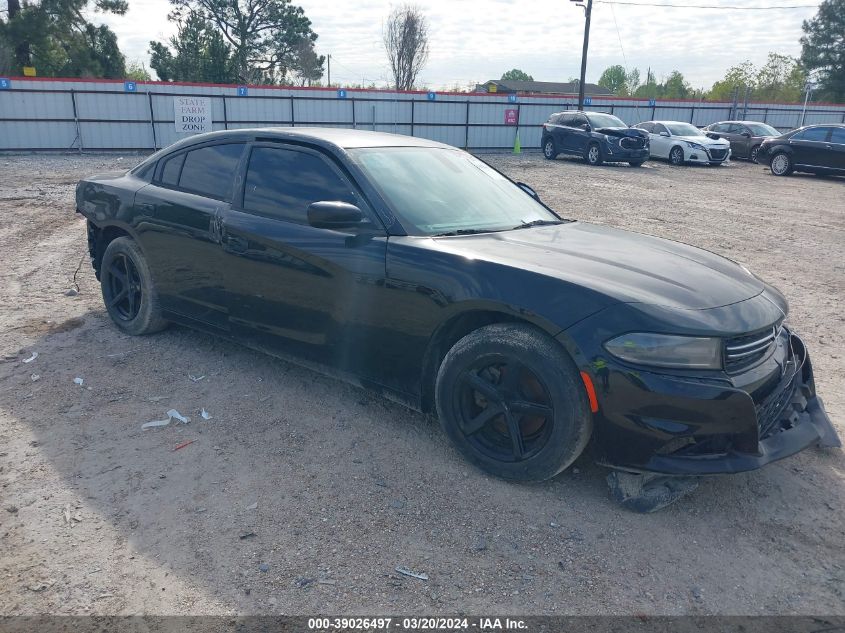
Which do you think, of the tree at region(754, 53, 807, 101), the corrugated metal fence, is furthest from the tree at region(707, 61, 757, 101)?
the corrugated metal fence

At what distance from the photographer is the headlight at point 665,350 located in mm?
2848

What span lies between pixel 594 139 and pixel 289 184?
63.2 feet

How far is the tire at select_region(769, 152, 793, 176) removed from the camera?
1973 centimetres

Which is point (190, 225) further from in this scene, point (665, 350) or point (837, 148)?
point (837, 148)

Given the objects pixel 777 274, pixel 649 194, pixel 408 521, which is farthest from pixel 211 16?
pixel 408 521

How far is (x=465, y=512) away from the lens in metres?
3.08

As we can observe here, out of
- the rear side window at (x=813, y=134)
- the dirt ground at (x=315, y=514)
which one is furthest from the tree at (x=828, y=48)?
the dirt ground at (x=315, y=514)

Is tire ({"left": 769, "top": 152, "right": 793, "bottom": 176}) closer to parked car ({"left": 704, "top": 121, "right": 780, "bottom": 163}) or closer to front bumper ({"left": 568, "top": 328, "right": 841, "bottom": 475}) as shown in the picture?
parked car ({"left": 704, "top": 121, "right": 780, "bottom": 163})

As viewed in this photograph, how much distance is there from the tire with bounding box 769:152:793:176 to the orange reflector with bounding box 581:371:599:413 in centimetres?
2000

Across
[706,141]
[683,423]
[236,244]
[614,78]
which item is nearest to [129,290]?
[236,244]

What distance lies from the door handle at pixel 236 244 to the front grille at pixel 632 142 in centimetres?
1903

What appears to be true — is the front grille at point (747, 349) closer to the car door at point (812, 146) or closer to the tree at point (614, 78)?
the car door at point (812, 146)

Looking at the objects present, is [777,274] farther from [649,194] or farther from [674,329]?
[649,194]

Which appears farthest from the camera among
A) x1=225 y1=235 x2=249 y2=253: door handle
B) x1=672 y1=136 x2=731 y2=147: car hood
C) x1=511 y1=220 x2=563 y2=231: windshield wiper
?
x1=672 y1=136 x2=731 y2=147: car hood
